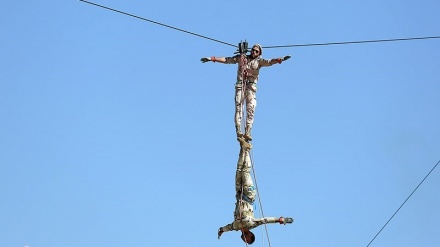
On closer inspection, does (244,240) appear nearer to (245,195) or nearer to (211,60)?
(245,195)

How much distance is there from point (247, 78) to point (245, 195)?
226 centimetres

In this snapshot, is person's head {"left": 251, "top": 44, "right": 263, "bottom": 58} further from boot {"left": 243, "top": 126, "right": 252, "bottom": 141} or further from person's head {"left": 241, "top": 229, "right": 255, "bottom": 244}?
person's head {"left": 241, "top": 229, "right": 255, "bottom": 244}

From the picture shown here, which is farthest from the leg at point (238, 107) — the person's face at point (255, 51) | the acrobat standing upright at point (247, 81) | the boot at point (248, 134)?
the person's face at point (255, 51)

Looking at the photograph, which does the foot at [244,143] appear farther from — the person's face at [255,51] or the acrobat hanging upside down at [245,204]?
the person's face at [255,51]

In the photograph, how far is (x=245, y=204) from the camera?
94.7 feet

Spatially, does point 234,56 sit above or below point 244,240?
above

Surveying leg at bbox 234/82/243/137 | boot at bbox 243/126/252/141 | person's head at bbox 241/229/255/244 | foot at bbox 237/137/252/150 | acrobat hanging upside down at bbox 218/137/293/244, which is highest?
leg at bbox 234/82/243/137

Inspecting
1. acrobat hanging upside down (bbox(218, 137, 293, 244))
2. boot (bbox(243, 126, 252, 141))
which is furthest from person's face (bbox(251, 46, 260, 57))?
acrobat hanging upside down (bbox(218, 137, 293, 244))

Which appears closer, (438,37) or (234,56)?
(234,56)

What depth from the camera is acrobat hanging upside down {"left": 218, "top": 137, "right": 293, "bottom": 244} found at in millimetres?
28625

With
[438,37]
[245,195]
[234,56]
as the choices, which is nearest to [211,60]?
[234,56]

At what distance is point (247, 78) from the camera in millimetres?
29062

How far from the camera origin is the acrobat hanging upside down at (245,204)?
28625 millimetres

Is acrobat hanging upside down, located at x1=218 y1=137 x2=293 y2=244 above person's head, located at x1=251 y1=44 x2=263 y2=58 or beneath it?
beneath
